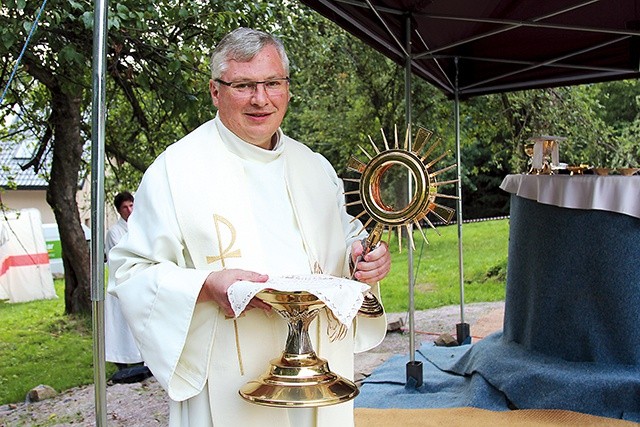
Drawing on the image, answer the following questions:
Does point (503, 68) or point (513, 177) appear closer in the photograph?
point (513, 177)

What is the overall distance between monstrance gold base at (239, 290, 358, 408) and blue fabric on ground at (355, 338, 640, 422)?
110 inches

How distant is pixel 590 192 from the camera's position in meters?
4.51

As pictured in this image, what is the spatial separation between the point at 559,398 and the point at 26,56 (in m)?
4.58

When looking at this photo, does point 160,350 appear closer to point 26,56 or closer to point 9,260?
point 26,56

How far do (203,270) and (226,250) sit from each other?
4.1 inches

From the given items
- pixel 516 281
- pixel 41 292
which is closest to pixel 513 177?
pixel 516 281

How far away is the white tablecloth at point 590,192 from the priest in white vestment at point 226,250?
8.58 feet

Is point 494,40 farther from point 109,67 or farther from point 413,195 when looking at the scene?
point 413,195

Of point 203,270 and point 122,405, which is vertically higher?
point 203,270

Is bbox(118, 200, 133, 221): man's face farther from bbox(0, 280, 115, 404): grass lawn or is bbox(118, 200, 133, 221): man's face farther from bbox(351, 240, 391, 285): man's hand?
bbox(351, 240, 391, 285): man's hand

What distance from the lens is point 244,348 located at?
214cm

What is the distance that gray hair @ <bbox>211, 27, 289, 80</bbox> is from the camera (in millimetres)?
2068

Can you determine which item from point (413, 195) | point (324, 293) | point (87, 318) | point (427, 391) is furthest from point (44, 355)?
point (324, 293)

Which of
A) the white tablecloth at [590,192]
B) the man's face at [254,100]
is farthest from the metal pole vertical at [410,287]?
the man's face at [254,100]
